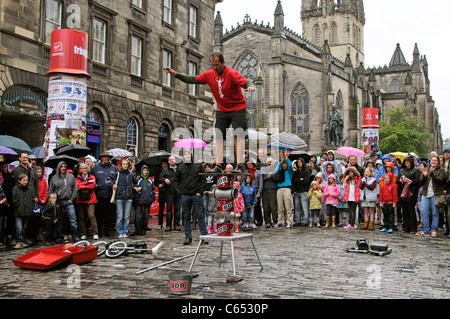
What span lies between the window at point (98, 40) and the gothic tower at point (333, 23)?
205 feet

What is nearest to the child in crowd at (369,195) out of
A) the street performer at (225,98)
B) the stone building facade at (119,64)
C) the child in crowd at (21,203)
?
the stone building facade at (119,64)

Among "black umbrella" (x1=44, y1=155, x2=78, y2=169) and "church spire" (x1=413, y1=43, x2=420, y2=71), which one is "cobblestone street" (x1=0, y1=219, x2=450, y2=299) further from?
"church spire" (x1=413, y1=43, x2=420, y2=71)

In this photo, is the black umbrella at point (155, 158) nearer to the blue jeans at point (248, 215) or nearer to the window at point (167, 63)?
the blue jeans at point (248, 215)

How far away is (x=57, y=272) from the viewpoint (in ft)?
23.0

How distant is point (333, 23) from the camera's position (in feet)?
258

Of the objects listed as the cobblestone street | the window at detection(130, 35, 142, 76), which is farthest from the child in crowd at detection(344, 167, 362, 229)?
the window at detection(130, 35, 142, 76)

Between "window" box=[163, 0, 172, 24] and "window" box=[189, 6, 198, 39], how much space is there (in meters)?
2.15

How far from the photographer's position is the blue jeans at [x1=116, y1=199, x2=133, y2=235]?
11.2 meters

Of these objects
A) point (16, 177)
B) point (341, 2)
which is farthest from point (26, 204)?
point (341, 2)

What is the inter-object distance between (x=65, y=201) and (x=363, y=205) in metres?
8.64

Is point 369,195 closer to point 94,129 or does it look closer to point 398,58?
point 94,129

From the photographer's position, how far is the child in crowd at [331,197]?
44.1ft

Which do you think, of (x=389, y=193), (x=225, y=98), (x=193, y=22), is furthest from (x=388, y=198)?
(x=193, y=22)
